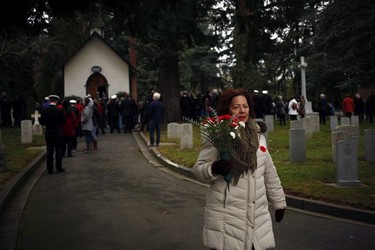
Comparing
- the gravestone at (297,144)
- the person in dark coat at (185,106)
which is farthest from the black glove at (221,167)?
the person in dark coat at (185,106)

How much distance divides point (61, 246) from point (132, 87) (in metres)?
36.4

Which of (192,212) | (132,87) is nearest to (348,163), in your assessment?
(192,212)

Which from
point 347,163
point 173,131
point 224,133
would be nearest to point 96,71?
point 173,131

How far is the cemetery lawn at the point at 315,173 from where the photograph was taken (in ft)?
26.9

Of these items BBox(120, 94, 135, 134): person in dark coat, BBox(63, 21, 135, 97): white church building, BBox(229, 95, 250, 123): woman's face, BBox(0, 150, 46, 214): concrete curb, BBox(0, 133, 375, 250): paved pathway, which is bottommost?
BBox(0, 133, 375, 250): paved pathway

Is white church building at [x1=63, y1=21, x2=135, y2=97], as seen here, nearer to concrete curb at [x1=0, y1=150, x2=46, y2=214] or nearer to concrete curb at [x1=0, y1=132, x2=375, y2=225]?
concrete curb at [x1=0, y1=150, x2=46, y2=214]

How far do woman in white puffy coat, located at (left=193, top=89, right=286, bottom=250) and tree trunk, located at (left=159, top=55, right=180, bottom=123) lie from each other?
2169cm

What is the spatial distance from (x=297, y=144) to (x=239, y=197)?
8.97m

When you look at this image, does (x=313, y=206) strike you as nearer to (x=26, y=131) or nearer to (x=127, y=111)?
(x=26, y=131)

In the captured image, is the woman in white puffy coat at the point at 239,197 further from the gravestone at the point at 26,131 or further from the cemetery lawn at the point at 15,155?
the gravestone at the point at 26,131

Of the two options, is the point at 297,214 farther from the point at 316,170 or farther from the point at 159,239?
the point at 316,170

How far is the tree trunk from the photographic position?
25484mm

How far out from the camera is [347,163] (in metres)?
9.10

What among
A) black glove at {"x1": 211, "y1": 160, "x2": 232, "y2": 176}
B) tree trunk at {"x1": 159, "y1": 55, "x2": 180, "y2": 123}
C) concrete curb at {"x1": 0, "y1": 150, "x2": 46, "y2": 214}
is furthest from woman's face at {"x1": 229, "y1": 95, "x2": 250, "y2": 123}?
tree trunk at {"x1": 159, "y1": 55, "x2": 180, "y2": 123}
